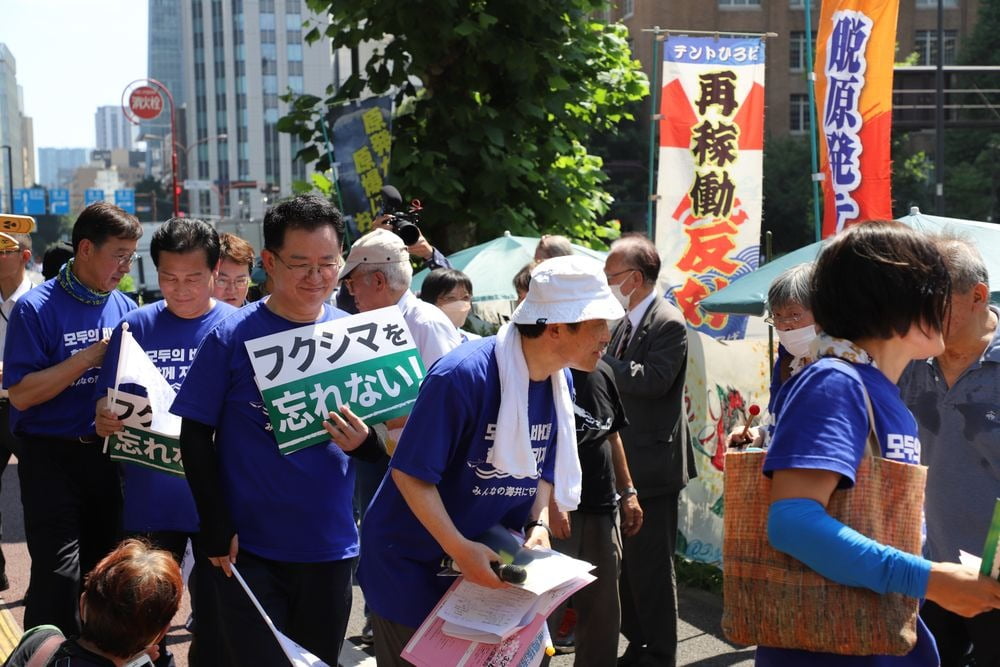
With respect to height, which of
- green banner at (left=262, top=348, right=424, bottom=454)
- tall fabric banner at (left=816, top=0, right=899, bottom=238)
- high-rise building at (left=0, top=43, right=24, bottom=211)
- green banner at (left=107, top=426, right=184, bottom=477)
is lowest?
green banner at (left=107, top=426, right=184, bottom=477)

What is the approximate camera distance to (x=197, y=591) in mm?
3922

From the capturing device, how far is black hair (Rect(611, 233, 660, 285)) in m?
5.41

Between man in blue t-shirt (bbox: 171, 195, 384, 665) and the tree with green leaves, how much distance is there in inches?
278

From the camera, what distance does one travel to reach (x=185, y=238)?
14.5ft

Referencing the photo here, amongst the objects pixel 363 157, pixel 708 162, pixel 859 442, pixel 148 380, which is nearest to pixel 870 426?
pixel 859 442

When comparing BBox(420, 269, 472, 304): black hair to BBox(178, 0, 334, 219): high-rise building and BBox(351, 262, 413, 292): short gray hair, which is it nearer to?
BBox(351, 262, 413, 292): short gray hair

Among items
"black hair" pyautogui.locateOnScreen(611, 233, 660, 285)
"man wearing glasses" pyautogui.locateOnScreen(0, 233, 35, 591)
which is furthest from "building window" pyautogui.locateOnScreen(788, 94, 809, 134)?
"black hair" pyautogui.locateOnScreen(611, 233, 660, 285)

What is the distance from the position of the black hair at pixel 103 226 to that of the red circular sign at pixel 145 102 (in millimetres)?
41020

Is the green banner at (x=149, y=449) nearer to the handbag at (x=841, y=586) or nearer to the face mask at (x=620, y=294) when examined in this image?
the face mask at (x=620, y=294)

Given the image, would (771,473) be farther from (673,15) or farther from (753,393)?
(673,15)

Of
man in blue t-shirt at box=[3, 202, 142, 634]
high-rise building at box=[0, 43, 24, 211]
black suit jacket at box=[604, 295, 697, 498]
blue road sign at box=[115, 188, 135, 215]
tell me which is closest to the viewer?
man in blue t-shirt at box=[3, 202, 142, 634]

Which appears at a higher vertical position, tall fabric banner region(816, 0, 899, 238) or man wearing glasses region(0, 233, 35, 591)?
tall fabric banner region(816, 0, 899, 238)

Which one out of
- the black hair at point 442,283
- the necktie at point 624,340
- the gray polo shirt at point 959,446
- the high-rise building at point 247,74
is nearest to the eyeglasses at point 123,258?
the black hair at point 442,283

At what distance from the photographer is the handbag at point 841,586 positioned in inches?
89.2
